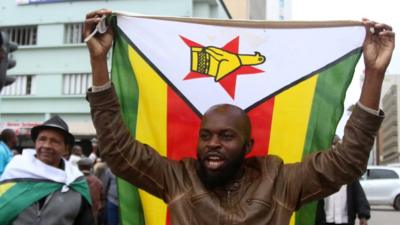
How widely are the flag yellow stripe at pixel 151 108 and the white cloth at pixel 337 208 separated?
3708 mm

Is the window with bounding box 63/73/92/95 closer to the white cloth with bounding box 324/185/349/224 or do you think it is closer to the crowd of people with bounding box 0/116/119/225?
the white cloth with bounding box 324/185/349/224

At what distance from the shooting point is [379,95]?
278 cm

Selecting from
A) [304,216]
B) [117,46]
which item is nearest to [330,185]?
[304,216]

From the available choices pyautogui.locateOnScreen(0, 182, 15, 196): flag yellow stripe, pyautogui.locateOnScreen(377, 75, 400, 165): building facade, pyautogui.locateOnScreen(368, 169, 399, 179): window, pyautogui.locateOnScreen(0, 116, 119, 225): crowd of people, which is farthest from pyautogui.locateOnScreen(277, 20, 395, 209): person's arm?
pyautogui.locateOnScreen(377, 75, 400, 165): building facade

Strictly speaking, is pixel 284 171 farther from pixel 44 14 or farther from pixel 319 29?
pixel 44 14

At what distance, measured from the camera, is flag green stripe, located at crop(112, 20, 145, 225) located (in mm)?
3383

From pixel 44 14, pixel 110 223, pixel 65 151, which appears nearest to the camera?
pixel 65 151

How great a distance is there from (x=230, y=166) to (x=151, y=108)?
39.0 inches

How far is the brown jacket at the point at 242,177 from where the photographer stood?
105 inches

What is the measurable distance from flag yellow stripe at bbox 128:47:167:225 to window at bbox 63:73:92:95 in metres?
25.7

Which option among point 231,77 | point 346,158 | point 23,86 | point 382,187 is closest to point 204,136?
point 346,158

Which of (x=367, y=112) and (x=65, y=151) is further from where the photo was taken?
(x=65, y=151)

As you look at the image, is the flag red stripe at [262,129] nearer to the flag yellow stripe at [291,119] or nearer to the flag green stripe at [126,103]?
the flag yellow stripe at [291,119]

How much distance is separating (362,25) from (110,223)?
228 inches
